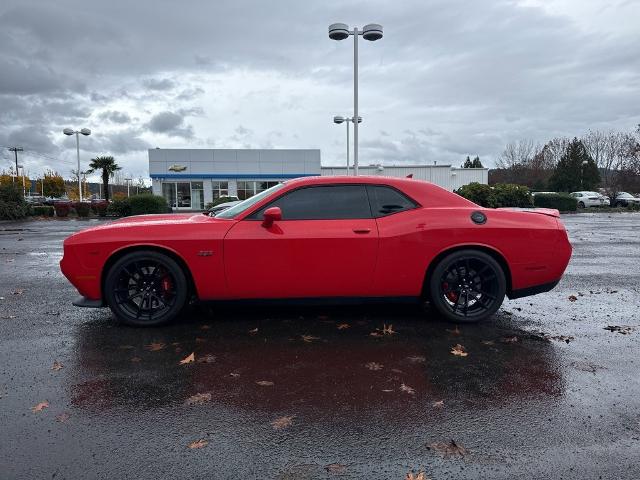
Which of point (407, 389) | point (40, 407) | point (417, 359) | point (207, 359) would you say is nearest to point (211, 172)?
point (207, 359)

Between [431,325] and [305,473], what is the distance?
9.10 ft

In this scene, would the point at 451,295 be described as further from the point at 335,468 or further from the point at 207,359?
the point at 335,468

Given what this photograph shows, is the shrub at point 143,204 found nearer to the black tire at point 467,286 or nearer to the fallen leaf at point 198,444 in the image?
the black tire at point 467,286

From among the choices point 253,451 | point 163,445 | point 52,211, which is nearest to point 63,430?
point 163,445

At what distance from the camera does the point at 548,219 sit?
194 inches

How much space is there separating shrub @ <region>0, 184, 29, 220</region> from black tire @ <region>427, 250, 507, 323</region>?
27.3 m

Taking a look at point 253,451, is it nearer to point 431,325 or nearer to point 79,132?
point 431,325

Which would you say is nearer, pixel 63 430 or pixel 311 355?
pixel 63 430

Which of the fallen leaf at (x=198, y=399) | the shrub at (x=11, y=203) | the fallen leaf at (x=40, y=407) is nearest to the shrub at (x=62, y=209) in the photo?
the shrub at (x=11, y=203)

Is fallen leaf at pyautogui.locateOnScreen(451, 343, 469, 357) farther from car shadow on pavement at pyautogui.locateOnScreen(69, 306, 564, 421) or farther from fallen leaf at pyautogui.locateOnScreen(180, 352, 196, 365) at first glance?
fallen leaf at pyautogui.locateOnScreen(180, 352, 196, 365)

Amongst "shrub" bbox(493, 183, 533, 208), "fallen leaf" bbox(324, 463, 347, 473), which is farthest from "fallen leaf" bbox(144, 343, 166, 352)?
"shrub" bbox(493, 183, 533, 208)

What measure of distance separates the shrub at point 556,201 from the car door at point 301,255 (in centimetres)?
3077

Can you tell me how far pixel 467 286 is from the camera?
487 cm

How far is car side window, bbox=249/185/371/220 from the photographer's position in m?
4.73
